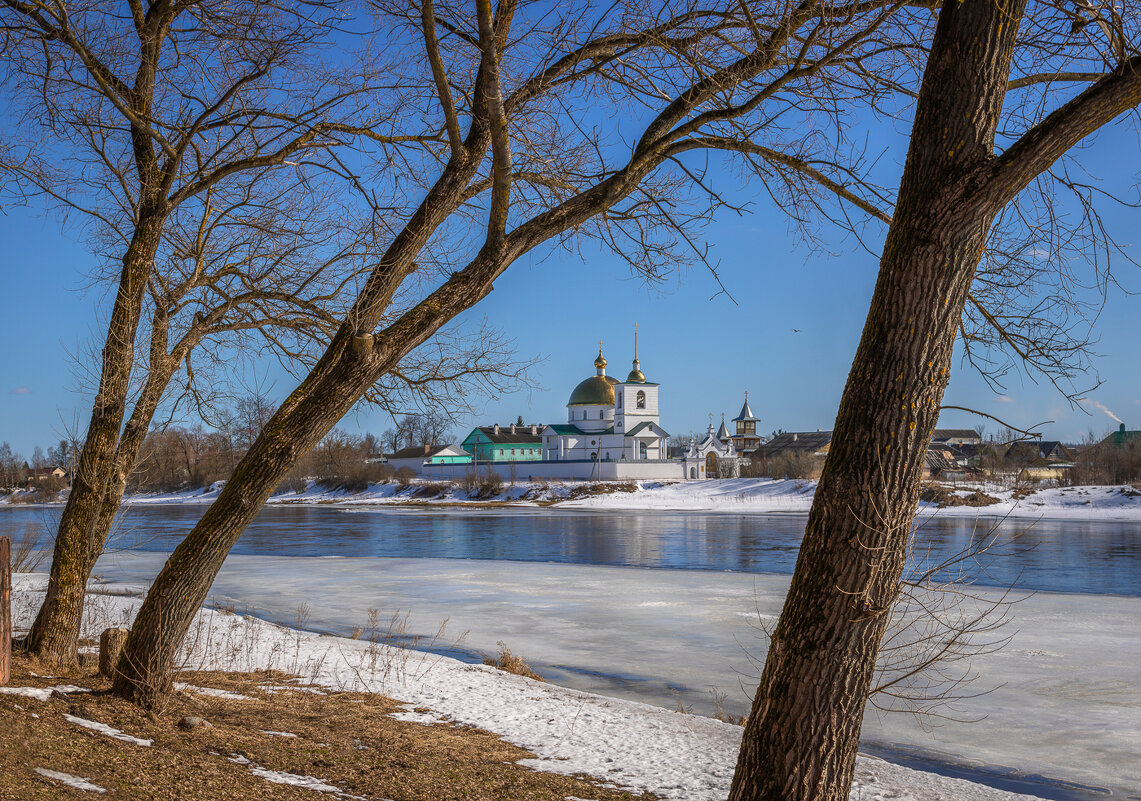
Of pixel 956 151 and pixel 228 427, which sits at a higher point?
pixel 956 151

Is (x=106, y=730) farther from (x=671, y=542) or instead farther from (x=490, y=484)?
(x=490, y=484)

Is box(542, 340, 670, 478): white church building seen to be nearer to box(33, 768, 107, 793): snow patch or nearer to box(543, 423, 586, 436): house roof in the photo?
box(543, 423, 586, 436): house roof

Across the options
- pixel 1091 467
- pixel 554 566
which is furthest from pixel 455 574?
pixel 1091 467

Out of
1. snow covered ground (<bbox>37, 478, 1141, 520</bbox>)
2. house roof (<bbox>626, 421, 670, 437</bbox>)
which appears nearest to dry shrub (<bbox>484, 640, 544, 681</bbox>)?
snow covered ground (<bbox>37, 478, 1141, 520</bbox>)

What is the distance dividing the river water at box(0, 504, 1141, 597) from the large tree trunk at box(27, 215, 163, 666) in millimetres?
7434

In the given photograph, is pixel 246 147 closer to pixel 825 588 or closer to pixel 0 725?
pixel 0 725

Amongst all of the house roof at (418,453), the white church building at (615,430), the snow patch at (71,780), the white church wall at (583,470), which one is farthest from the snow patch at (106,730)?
the house roof at (418,453)

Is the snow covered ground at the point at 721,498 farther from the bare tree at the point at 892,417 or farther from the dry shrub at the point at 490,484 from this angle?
the bare tree at the point at 892,417

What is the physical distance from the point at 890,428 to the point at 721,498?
6503 cm

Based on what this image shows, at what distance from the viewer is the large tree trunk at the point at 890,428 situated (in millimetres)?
3611

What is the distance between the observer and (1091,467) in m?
61.5

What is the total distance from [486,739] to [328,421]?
2815 mm

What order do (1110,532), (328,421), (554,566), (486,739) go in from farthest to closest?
(1110,532) → (554,566) → (486,739) → (328,421)

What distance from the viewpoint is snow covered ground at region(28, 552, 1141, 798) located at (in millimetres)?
7934
